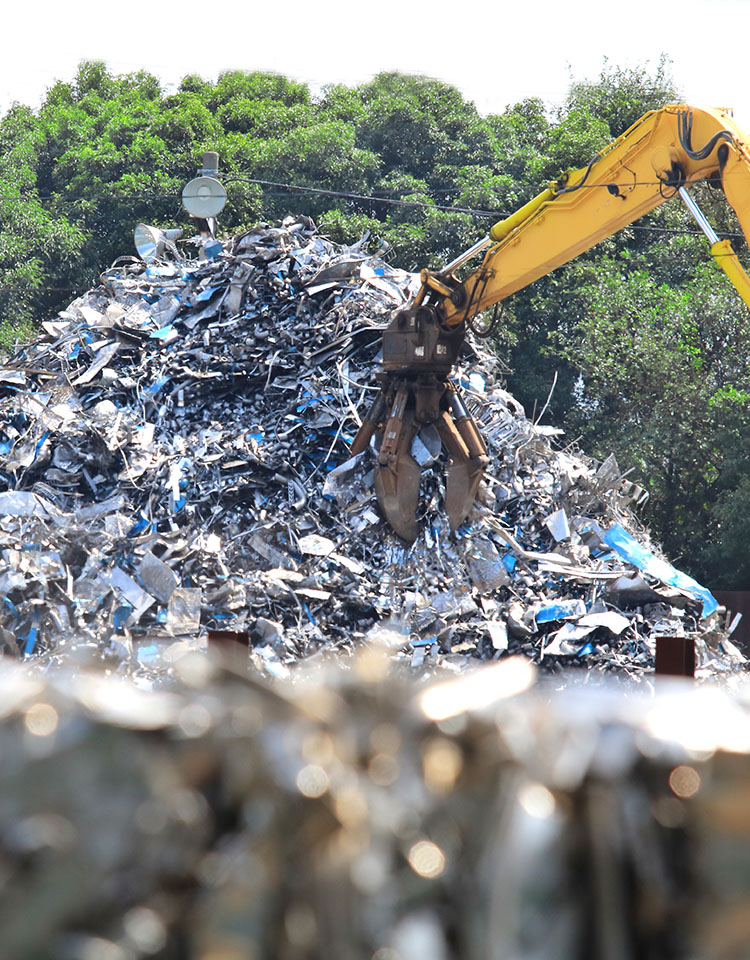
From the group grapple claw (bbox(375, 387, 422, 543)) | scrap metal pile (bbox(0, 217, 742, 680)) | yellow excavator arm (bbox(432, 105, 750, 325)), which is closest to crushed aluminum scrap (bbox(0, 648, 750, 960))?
scrap metal pile (bbox(0, 217, 742, 680))

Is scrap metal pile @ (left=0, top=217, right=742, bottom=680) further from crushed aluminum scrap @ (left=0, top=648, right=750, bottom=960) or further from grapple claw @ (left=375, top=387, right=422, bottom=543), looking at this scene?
crushed aluminum scrap @ (left=0, top=648, right=750, bottom=960)

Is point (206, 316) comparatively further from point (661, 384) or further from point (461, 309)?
point (661, 384)

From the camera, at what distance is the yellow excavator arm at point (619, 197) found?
29.8 feet

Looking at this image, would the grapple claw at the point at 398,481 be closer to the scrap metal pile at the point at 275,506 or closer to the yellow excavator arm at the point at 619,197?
the scrap metal pile at the point at 275,506

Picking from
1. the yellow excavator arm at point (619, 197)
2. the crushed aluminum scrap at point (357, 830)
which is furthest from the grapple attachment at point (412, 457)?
the crushed aluminum scrap at point (357, 830)

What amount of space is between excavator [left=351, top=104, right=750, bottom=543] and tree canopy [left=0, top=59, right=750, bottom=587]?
595 centimetres

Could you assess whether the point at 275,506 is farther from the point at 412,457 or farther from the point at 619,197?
the point at 619,197

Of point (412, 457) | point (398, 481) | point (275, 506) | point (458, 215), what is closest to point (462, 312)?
point (412, 457)

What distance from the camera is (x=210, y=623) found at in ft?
31.0

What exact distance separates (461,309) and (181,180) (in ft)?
58.6

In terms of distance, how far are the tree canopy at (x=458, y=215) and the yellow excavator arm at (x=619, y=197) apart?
601 cm

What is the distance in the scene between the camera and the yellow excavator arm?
29.8 feet

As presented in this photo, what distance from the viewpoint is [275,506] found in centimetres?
1107

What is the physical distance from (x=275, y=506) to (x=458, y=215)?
14.6 metres
